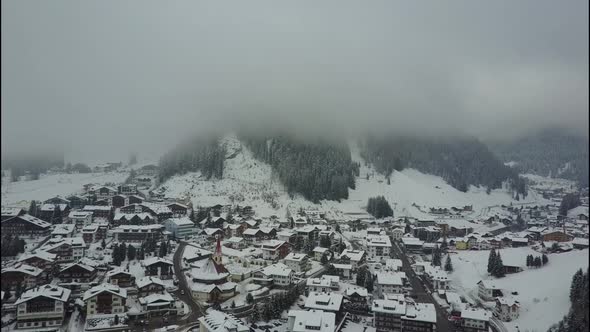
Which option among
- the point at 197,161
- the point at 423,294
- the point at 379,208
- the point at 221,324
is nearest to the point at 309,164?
the point at 379,208

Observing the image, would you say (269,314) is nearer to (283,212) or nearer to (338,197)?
(283,212)

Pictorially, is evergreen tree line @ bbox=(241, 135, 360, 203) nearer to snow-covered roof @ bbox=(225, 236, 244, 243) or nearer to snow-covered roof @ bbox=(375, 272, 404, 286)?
snow-covered roof @ bbox=(225, 236, 244, 243)

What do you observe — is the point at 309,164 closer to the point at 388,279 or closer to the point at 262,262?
the point at 262,262

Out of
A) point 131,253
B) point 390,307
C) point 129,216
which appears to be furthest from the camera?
point 129,216

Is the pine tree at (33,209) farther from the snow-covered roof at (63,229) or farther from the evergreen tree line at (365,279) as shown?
the evergreen tree line at (365,279)

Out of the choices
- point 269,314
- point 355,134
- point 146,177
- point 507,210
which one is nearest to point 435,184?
point 507,210

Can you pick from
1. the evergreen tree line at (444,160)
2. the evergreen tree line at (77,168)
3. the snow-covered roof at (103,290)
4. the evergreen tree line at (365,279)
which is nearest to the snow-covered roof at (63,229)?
the snow-covered roof at (103,290)

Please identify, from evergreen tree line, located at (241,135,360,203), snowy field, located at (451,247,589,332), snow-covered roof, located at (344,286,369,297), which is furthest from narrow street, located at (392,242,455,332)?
evergreen tree line, located at (241,135,360,203)
